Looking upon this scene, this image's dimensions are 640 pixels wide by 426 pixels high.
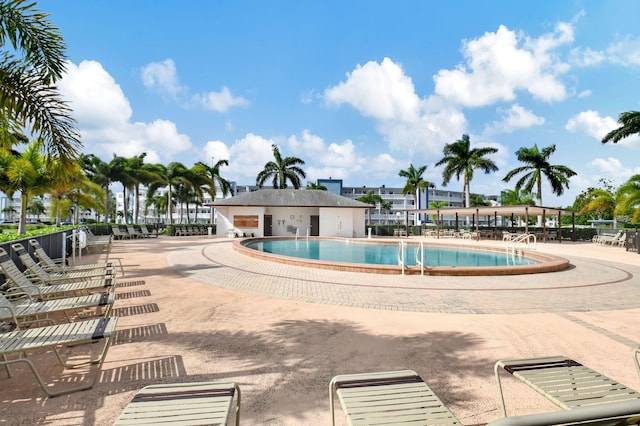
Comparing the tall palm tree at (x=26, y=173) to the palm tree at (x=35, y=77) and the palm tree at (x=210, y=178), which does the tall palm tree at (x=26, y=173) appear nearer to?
the palm tree at (x=35, y=77)

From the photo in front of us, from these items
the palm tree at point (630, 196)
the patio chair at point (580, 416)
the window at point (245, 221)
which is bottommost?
the patio chair at point (580, 416)

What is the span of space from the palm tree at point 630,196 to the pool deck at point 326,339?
66.2ft

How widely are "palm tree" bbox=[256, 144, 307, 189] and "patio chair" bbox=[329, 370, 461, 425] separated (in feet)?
135

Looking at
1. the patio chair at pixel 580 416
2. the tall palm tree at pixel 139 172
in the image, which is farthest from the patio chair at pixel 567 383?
the tall palm tree at pixel 139 172

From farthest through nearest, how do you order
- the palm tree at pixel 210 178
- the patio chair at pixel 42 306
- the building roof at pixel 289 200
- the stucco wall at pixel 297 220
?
the palm tree at pixel 210 178
the building roof at pixel 289 200
the stucco wall at pixel 297 220
the patio chair at pixel 42 306

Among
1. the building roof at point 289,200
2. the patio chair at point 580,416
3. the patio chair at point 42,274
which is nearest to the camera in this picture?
the patio chair at point 580,416

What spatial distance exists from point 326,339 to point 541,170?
123 feet

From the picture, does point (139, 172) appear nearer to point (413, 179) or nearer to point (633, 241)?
point (413, 179)

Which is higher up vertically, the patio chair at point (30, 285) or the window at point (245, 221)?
the window at point (245, 221)

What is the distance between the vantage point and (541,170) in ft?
111

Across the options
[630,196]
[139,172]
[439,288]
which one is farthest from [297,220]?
[630,196]

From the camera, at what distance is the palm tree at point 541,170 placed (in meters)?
33.2

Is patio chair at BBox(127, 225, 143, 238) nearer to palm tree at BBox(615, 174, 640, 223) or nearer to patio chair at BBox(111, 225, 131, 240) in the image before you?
patio chair at BBox(111, 225, 131, 240)

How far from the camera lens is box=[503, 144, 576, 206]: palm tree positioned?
3322cm
